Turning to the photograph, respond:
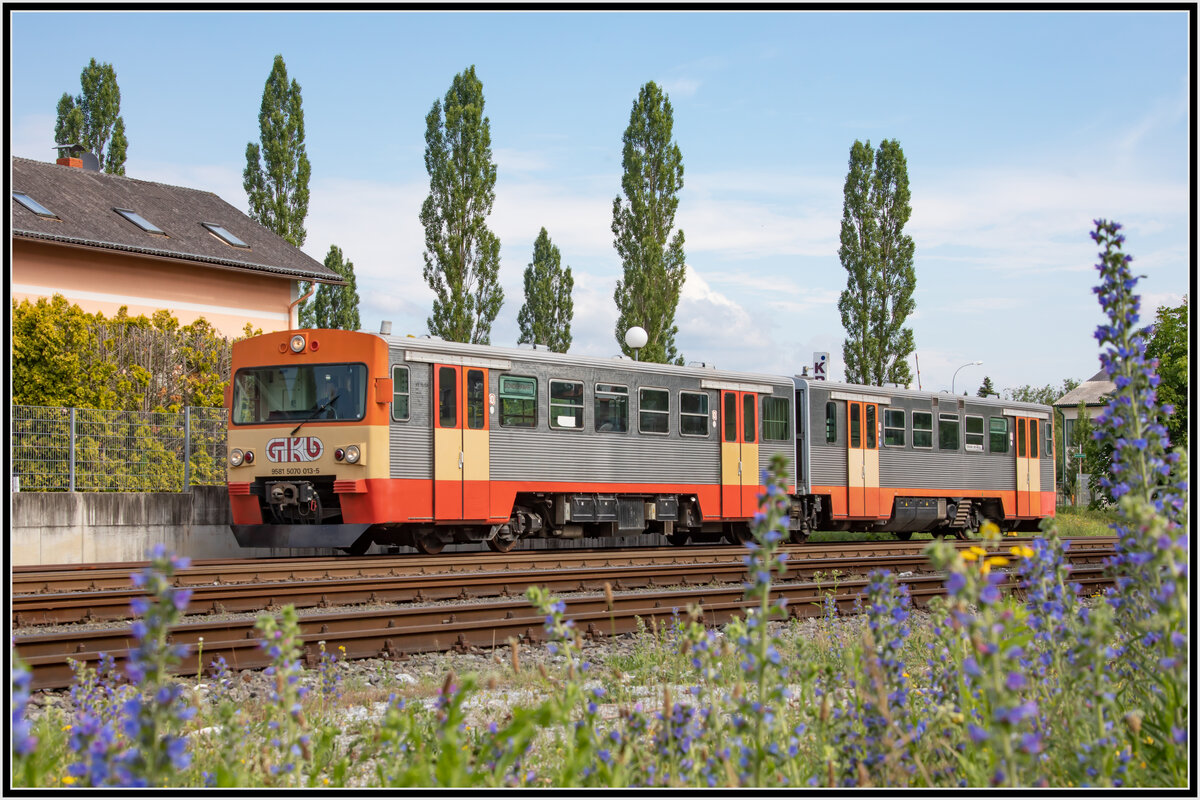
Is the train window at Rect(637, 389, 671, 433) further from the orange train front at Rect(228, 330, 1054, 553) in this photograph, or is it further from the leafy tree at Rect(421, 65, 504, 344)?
the leafy tree at Rect(421, 65, 504, 344)

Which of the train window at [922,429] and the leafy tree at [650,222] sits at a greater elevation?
the leafy tree at [650,222]

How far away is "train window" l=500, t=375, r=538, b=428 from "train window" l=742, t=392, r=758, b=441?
4.89 m

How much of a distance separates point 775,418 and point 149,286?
18218mm

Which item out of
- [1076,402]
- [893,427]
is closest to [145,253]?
[893,427]

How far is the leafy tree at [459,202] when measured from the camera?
38969mm

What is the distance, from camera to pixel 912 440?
2395cm

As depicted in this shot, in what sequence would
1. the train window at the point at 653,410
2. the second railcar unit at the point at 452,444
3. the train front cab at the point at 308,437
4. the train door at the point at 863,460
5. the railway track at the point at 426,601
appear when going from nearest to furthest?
the railway track at the point at 426,601 < the train front cab at the point at 308,437 < the second railcar unit at the point at 452,444 < the train window at the point at 653,410 < the train door at the point at 863,460

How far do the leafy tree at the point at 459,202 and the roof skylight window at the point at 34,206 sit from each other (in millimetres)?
13229

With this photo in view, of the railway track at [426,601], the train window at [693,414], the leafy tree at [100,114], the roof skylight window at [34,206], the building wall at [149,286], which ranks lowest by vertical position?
the railway track at [426,601]

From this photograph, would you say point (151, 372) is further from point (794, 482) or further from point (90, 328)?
point (794, 482)

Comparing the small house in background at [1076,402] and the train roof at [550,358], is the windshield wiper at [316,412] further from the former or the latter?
the small house in background at [1076,402]

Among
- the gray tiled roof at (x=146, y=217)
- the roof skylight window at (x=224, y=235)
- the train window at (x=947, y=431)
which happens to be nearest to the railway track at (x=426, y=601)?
the train window at (x=947, y=431)

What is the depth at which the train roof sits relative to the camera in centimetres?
1655

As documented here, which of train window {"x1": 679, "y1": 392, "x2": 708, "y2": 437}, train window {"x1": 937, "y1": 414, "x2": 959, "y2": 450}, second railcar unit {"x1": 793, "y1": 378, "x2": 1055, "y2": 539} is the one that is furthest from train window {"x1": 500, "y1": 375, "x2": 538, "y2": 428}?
train window {"x1": 937, "y1": 414, "x2": 959, "y2": 450}
